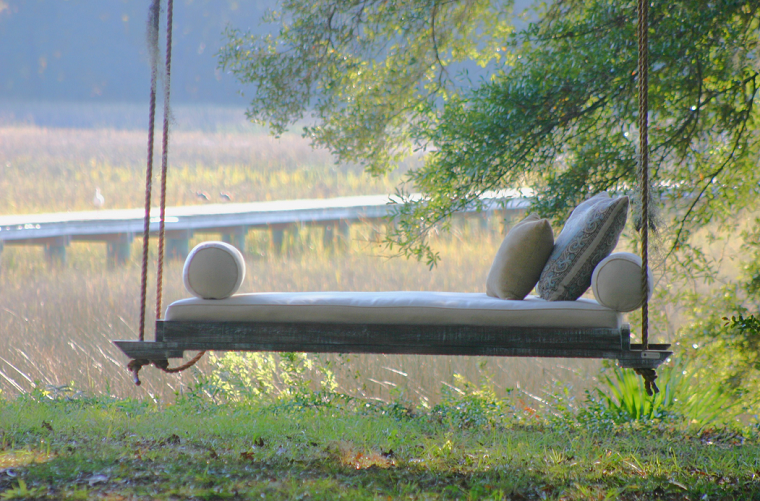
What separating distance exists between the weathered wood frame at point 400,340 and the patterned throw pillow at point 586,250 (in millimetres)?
248

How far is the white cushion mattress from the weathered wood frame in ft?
0.06

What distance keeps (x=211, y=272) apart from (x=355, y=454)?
941 millimetres

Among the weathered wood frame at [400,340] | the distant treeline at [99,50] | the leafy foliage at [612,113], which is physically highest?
the distant treeline at [99,50]

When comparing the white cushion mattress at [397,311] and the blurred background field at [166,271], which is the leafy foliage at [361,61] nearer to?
the blurred background field at [166,271]

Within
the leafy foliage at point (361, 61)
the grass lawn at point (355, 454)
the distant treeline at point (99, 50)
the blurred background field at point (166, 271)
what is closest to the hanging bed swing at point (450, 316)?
the grass lawn at point (355, 454)

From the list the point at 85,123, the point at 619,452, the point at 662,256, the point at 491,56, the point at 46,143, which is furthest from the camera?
the point at 85,123

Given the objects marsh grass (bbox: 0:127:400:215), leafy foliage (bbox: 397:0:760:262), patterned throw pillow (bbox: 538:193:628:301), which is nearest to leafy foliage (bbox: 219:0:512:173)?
leafy foliage (bbox: 397:0:760:262)

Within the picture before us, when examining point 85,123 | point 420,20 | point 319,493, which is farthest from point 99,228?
point 85,123

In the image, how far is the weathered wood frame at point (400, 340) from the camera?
2.02 meters

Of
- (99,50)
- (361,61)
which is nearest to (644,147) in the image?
(361,61)

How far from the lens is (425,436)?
298 cm

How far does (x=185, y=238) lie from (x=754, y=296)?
6964 mm

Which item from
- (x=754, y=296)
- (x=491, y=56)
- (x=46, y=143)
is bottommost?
(x=754, y=296)

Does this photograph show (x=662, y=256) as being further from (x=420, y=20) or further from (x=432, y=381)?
(x=420, y=20)
